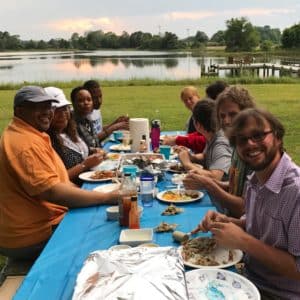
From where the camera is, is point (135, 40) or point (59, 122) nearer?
point (59, 122)

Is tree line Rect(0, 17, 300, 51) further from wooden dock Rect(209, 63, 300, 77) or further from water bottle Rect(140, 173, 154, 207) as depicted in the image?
water bottle Rect(140, 173, 154, 207)

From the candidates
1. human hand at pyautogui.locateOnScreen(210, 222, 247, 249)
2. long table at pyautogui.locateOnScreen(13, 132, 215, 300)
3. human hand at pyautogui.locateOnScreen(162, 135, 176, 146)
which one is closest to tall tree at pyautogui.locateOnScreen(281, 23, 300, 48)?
human hand at pyautogui.locateOnScreen(162, 135, 176, 146)

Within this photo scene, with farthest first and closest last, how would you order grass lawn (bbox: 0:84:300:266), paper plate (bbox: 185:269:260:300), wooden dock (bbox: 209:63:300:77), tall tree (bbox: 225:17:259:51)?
tall tree (bbox: 225:17:259:51) → wooden dock (bbox: 209:63:300:77) → grass lawn (bbox: 0:84:300:266) → paper plate (bbox: 185:269:260:300)

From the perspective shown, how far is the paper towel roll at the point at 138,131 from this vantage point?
4.14 meters

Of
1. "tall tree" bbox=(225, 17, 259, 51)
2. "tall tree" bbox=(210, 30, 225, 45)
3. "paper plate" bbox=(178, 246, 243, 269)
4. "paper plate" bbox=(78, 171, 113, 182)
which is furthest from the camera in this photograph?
"tall tree" bbox=(210, 30, 225, 45)

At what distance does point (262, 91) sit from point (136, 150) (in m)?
12.1

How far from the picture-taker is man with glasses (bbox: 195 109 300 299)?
1.70 m

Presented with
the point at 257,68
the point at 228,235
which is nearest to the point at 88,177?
the point at 228,235

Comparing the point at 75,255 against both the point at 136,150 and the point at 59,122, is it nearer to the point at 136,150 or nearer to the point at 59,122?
the point at 59,122

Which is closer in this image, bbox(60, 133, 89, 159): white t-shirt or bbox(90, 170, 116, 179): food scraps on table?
bbox(90, 170, 116, 179): food scraps on table

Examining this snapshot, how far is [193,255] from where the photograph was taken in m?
1.90

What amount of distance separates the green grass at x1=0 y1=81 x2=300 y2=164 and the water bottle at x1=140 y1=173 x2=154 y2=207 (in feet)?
14.2

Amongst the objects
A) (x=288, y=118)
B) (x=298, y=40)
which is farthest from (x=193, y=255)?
(x=298, y=40)

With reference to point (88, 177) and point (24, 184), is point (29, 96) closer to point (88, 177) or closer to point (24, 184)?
point (24, 184)
